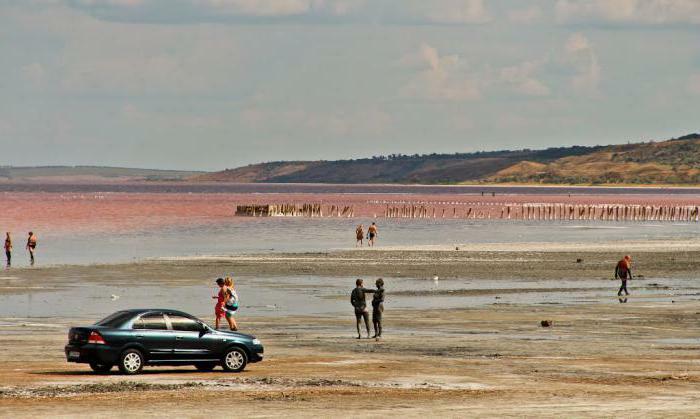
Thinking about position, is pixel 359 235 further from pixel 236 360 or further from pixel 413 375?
pixel 413 375

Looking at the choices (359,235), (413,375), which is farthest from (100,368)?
(359,235)

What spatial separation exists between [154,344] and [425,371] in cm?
615

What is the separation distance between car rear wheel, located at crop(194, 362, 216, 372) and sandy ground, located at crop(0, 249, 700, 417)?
0.76 ft

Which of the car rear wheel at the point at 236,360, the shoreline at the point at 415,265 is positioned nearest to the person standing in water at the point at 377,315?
the car rear wheel at the point at 236,360

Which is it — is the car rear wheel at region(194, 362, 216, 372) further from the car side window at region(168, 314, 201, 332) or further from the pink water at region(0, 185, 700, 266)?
the pink water at region(0, 185, 700, 266)

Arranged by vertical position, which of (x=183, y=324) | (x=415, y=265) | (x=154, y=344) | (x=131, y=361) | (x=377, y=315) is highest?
(x=415, y=265)

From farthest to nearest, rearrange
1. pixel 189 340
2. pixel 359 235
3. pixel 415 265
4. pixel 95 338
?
pixel 359 235
pixel 415 265
pixel 189 340
pixel 95 338

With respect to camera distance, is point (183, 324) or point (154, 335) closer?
point (154, 335)

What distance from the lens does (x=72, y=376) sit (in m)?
30.2

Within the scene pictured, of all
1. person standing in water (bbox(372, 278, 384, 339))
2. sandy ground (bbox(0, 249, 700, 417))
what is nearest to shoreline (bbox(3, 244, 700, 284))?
sandy ground (bbox(0, 249, 700, 417))

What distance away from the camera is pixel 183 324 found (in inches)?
1232

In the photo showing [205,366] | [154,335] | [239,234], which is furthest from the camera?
[239,234]

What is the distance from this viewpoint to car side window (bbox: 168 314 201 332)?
31.2m

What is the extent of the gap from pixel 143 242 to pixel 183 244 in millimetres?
4818
